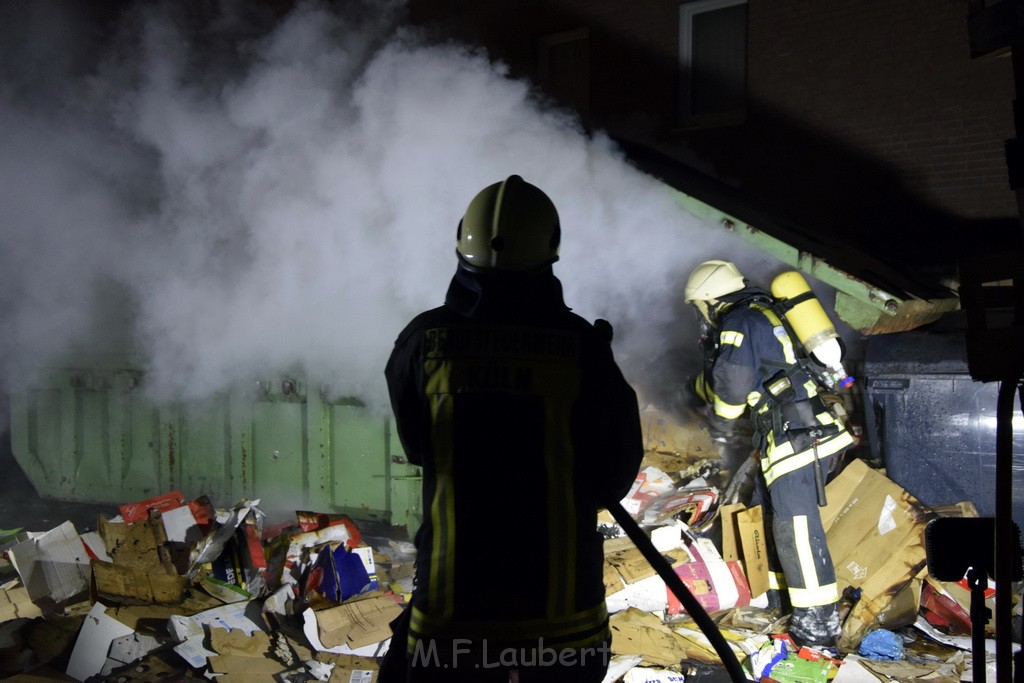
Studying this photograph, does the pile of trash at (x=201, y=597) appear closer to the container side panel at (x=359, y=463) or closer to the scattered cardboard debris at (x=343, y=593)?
the scattered cardboard debris at (x=343, y=593)

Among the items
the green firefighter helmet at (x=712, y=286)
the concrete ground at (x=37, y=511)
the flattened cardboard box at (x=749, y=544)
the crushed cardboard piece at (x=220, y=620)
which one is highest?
the green firefighter helmet at (x=712, y=286)

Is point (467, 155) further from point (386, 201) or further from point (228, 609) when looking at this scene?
point (228, 609)

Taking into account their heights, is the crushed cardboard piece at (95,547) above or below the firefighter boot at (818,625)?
above

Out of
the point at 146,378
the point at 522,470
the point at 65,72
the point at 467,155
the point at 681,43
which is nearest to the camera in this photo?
the point at 522,470

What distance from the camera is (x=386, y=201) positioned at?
526 cm

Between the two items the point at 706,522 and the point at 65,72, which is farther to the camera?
the point at 65,72

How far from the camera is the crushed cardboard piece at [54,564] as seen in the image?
4383 mm

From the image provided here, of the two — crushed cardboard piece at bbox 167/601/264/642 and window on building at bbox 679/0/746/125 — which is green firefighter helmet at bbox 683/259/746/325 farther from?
window on building at bbox 679/0/746/125

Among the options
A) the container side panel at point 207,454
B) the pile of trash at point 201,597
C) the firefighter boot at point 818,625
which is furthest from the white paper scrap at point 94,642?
the firefighter boot at point 818,625

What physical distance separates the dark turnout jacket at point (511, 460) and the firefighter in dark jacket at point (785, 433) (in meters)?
2.37

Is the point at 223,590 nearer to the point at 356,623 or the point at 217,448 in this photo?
the point at 356,623

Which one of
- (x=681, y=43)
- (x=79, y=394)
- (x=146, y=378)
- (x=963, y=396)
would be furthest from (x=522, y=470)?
(x=681, y=43)

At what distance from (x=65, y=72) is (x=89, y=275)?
2.22 metres

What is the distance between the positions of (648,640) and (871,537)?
1.52 metres
